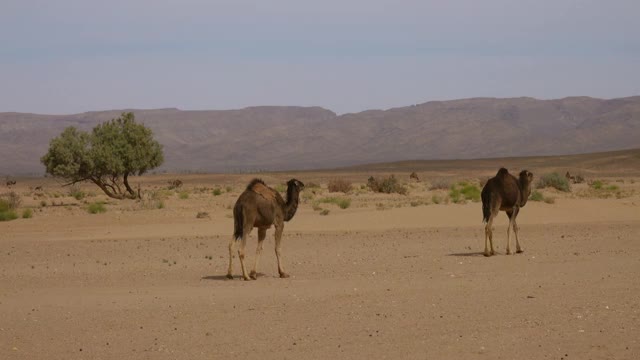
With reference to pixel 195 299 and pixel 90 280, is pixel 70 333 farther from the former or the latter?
pixel 90 280

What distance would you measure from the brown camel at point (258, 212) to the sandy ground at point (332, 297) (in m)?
0.52

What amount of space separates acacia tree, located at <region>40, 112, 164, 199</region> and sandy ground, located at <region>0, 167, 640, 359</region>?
18.7 metres

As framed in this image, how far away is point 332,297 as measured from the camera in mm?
15008

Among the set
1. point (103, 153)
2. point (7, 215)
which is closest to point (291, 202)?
point (7, 215)

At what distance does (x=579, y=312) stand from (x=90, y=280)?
9429 millimetres

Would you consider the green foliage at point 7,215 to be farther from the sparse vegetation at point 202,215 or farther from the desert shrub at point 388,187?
the desert shrub at point 388,187

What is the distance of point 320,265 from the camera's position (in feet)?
66.9

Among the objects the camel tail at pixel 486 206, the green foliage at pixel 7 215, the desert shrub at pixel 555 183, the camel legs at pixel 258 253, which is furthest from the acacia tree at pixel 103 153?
the camel legs at pixel 258 253

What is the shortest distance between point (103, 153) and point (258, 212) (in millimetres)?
31471

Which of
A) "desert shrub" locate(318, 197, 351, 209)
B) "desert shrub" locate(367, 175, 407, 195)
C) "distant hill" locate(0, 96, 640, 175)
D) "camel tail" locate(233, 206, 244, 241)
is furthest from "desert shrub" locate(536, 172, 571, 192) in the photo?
"distant hill" locate(0, 96, 640, 175)

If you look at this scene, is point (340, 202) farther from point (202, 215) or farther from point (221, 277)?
point (221, 277)

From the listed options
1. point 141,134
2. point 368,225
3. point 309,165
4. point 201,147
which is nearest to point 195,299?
point 368,225

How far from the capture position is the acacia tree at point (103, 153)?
158 feet

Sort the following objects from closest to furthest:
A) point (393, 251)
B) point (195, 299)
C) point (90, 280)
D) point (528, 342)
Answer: point (528, 342)
point (195, 299)
point (90, 280)
point (393, 251)
